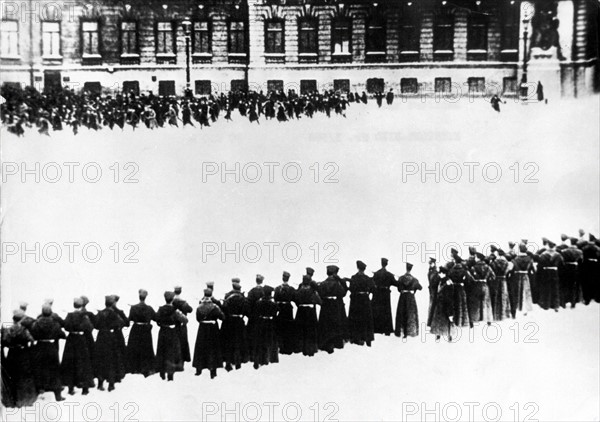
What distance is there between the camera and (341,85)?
21.8 ft

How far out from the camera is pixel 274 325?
19.7 ft

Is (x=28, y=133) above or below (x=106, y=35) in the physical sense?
below

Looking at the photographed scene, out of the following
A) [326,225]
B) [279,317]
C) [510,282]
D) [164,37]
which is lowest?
[279,317]

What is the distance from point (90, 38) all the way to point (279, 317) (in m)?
3.61

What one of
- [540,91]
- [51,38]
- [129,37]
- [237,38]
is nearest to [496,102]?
[540,91]

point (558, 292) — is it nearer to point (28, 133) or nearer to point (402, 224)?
point (402, 224)

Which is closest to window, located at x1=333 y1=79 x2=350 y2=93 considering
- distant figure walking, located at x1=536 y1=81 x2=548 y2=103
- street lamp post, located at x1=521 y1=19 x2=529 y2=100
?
street lamp post, located at x1=521 y1=19 x2=529 y2=100

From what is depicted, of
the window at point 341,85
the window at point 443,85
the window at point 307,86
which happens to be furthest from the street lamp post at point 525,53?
the window at point 307,86

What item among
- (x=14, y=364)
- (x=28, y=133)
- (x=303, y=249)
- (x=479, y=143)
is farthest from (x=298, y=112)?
(x=14, y=364)

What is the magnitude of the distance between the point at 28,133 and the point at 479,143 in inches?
187

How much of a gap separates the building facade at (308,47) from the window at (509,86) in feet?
0.05

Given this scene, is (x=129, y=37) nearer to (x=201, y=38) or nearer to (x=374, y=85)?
(x=201, y=38)

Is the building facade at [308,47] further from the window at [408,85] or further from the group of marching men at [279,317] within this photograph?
the group of marching men at [279,317]

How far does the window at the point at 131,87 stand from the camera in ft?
22.0
